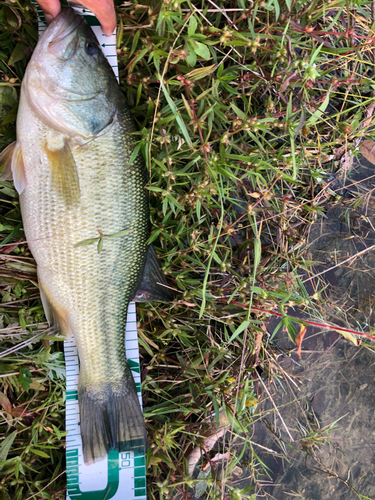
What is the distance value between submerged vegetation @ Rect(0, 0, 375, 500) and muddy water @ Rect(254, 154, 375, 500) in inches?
6.2

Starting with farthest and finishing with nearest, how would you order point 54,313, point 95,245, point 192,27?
point 54,313
point 95,245
point 192,27

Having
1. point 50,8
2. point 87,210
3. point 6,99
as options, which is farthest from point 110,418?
point 50,8

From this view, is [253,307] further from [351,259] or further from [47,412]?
[47,412]

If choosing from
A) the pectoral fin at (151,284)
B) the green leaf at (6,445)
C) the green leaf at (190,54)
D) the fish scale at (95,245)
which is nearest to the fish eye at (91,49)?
the fish scale at (95,245)

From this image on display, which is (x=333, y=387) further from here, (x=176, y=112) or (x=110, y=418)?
(x=176, y=112)

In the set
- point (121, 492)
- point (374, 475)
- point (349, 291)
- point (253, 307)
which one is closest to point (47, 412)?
point (121, 492)

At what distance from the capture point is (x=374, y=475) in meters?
2.64

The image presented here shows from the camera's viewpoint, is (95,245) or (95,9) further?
(95,245)

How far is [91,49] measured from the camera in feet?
5.61

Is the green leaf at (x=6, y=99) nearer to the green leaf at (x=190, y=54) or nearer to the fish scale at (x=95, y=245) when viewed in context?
the fish scale at (x=95, y=245)

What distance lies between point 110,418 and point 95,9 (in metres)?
2.32

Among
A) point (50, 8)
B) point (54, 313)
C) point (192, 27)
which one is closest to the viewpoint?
point (192, 27)

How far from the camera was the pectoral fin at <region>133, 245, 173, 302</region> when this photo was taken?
2012 mm

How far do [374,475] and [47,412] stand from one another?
2625mm
